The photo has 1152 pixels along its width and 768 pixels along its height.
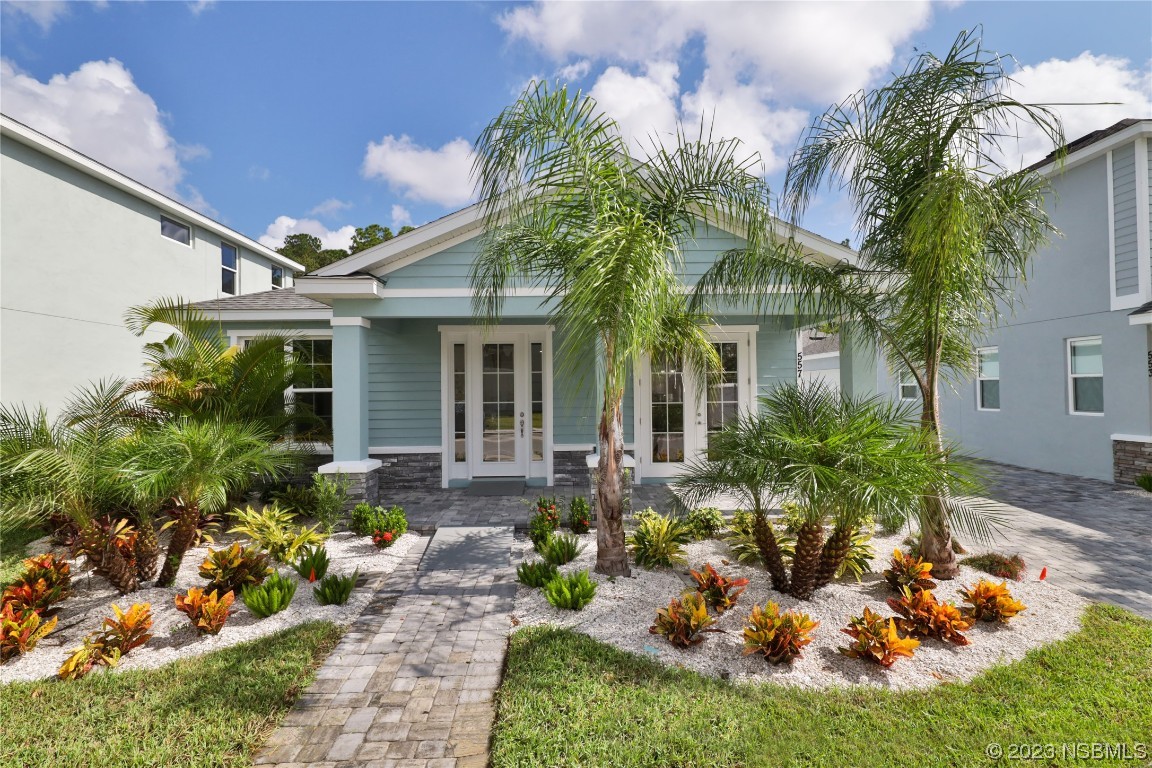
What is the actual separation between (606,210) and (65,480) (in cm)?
490

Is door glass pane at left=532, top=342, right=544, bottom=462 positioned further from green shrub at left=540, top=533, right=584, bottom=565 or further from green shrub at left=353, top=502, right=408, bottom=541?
green shrub at left=540, top=533, right=584, bottom=565

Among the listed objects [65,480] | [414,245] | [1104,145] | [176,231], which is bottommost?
[65,480]

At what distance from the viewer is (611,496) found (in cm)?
460

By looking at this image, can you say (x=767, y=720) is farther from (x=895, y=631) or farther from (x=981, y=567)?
(x=981, y=567)

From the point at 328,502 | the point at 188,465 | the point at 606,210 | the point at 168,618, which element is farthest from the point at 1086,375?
the point at 168,618

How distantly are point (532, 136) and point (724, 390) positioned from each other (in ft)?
18.7

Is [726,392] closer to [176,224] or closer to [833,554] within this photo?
[833,554]

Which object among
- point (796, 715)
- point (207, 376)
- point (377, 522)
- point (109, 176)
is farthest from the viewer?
point (109, 176)

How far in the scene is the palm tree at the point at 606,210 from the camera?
3873mm

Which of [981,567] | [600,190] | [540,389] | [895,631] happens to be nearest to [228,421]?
[540,389]

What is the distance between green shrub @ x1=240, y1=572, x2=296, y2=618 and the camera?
13.2 ft

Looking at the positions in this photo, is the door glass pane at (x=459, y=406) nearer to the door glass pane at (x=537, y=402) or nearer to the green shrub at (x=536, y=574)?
the door glass pane at (x=537, y=402)

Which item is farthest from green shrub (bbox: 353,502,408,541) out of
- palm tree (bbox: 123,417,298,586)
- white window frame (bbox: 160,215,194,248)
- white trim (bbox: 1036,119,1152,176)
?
white window frame (bbox: 160,215,194,248)

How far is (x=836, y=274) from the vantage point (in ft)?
16.5
